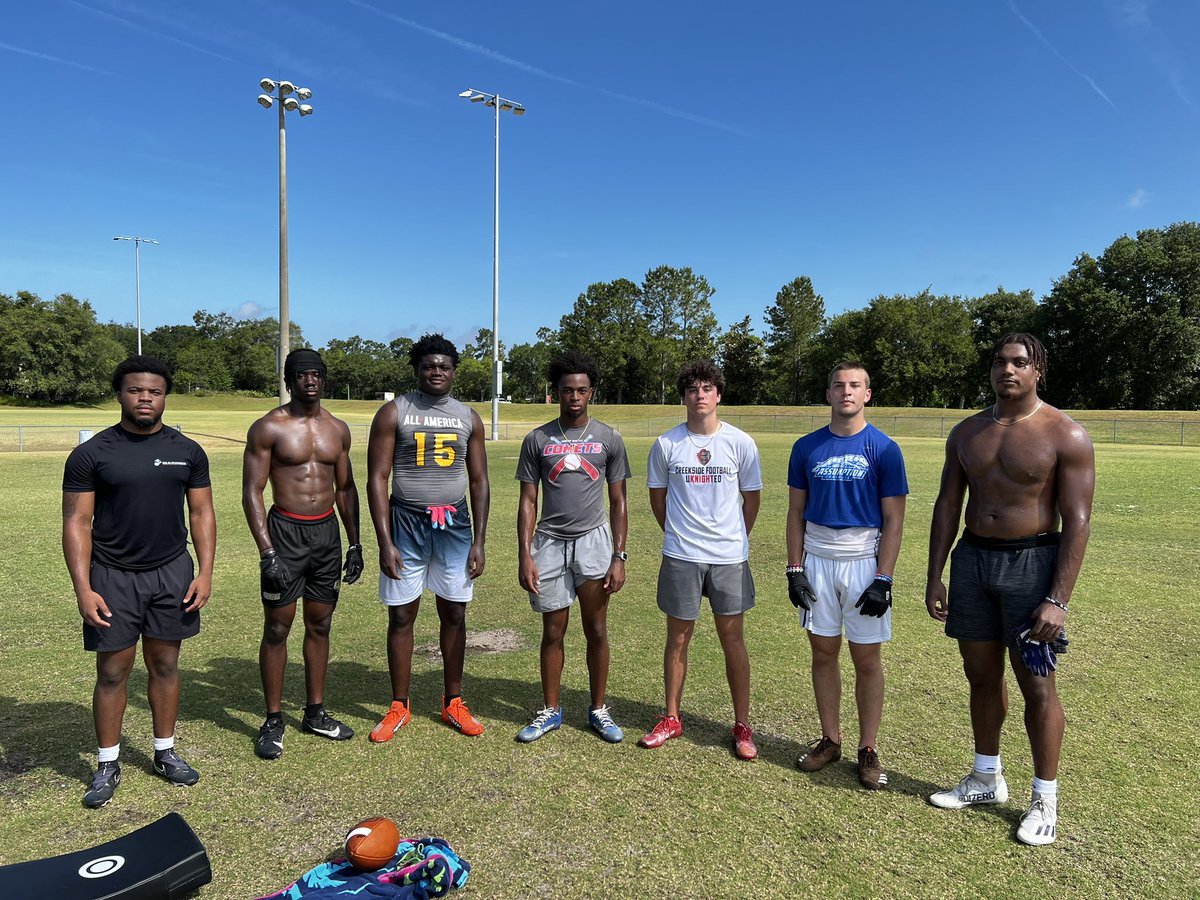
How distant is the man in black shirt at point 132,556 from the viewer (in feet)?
11.8

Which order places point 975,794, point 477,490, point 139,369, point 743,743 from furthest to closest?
1. point 477,490
2. point 743,743
3. point 139,369
4. point 975,794

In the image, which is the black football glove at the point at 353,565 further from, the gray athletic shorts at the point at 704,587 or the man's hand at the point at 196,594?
the gray athletic shorts at the point at 704,587

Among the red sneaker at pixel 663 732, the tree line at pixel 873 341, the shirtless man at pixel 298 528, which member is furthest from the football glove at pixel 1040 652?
the tree line at pixel 873 341

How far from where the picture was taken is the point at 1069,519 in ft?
10.8

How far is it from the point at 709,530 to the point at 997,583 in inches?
57.9

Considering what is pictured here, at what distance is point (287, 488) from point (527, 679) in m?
2.26

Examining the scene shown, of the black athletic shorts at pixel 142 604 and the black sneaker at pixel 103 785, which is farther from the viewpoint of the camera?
the black athletic shorts at pixel 142 604

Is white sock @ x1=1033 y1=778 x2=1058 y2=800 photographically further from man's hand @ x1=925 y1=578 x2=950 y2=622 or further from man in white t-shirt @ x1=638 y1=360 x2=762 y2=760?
man in white t-shirt @ x1=638 y1=360 x2=762 y2=760

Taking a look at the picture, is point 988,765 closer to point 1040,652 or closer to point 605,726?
point 1040,652

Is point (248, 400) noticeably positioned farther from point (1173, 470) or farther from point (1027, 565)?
point (1027, 565)

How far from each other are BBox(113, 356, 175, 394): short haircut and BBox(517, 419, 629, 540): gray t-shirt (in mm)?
1948

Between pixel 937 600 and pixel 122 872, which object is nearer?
pixel 122 872

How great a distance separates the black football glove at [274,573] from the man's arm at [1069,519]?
3.86 metres

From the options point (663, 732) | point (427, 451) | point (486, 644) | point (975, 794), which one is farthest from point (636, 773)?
point (486, 644)
